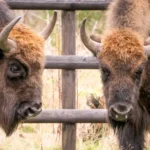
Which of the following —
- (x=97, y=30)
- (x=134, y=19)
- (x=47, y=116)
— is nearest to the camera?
(x=134, y=19)

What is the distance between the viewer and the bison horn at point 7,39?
7602 millimetres

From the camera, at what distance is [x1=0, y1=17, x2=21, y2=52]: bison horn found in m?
7.60

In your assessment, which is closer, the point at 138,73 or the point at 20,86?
the point at 20,86

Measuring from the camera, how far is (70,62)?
9.55m

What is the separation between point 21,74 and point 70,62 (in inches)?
66.7

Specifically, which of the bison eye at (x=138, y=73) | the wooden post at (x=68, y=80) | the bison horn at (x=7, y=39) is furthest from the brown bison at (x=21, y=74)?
the wooden post at (x=68, y=80)

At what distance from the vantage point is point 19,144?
9867 mm

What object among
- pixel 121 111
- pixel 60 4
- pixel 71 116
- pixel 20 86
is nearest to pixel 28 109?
pixel 20 86

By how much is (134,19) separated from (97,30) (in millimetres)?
7407

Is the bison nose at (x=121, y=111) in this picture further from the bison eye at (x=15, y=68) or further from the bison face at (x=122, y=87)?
the bison eye at (x=15, y=68)

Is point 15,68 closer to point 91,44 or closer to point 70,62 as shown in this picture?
point 91,44

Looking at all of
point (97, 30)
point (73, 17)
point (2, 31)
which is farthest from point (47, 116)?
point (97, 30)

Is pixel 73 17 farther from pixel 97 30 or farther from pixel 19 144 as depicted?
pixel 97 30

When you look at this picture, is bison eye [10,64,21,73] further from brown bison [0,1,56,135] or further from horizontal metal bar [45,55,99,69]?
horizontal metal bar [45,55,99,69]
